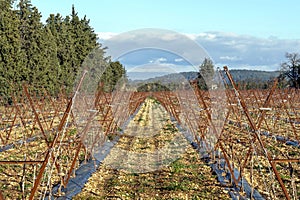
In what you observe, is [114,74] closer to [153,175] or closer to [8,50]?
[153,175]

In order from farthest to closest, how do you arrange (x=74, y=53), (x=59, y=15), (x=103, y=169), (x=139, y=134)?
1. (x=59, y=15)
2. (x=74, y=53)
3. (x=139, y=134)
4. (x=103, y=169)

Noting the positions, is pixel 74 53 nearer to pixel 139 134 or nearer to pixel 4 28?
pixel 4 28

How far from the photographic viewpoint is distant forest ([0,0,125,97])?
27.6m

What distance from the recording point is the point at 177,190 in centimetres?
778

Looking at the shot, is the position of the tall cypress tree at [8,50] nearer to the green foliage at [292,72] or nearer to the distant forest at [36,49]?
the distant forest at [36,49]

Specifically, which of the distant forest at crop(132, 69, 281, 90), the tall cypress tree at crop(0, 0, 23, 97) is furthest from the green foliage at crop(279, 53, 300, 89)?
the tall cypress tree at crop(0, 0, 23, 97)

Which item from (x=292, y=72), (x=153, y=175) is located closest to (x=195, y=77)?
(x=153, y=175)

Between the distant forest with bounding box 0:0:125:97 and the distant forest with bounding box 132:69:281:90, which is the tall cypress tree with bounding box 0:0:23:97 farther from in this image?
the distant forest with bounding box 132:69:281:90

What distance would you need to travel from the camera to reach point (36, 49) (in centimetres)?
3055

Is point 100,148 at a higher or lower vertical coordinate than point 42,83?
lower

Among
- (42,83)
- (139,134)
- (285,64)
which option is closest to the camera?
(139,134)

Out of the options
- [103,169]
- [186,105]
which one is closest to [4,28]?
[186,105]

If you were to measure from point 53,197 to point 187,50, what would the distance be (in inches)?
175

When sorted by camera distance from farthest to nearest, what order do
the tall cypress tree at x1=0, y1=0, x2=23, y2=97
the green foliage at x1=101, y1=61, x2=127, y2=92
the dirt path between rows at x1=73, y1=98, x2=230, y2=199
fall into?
1. the tall cypress tree at x1=0, y1=0, x2=23, y2=97
2. the green foliage at x1=101, y1=61, x2=127, y2=92
3. the dirt path between rows at x1=73, y1=98, x2=230, y2=199
